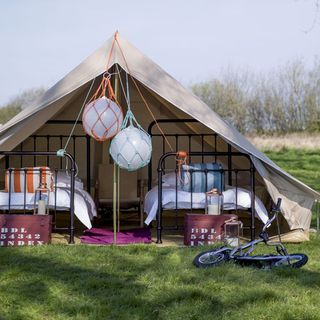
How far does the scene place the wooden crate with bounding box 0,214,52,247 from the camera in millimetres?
5609

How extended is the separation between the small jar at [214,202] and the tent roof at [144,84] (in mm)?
483

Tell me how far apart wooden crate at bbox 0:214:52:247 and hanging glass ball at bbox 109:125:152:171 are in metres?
0.81

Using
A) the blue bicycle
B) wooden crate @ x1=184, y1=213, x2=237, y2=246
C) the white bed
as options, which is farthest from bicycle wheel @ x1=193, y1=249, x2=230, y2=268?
the white bed

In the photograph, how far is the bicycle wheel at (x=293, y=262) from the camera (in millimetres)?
4637

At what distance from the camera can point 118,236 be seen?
636cm

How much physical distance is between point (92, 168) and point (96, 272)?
12.7ft

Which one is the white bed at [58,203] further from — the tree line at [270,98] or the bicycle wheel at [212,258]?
the tree line at [270,98]

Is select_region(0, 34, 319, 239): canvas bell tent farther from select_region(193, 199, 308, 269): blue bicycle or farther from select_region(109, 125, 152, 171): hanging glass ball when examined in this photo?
select_region(193, 199, 308, 269): blue bicycle

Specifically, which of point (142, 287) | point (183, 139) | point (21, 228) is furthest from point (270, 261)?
point (183, 139)

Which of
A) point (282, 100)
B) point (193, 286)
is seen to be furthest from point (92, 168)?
point (282, 100)

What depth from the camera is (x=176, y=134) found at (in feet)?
26.6

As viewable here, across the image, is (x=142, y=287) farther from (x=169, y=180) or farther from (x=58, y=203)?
(x=169, y=180)

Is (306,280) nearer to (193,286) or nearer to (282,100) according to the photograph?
(193,286)

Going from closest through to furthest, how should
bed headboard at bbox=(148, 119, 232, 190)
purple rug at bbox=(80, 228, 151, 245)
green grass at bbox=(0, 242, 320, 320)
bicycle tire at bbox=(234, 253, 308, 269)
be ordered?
green grass at bbox=(0, 242, 320, 320)
bicycle tire at bbox=(234, 253, 308, 269)
purple rug at bbox=(80, 228, 151, 245)
bed headboard at bbox=(148, 119, 232, 190)
